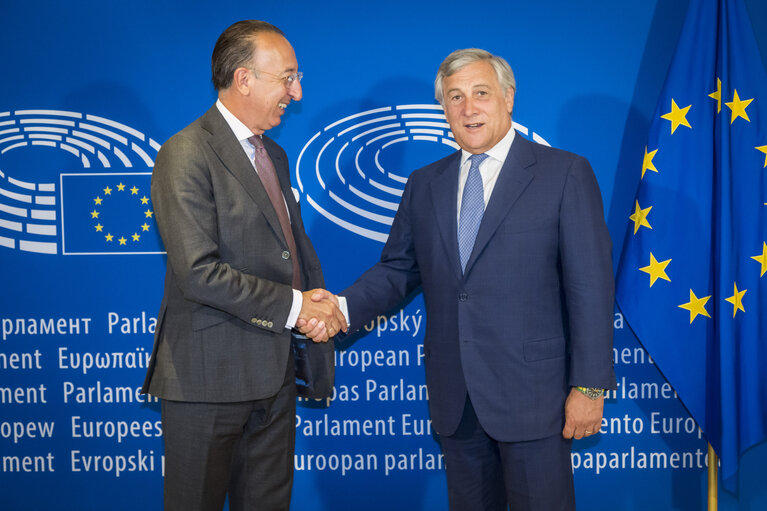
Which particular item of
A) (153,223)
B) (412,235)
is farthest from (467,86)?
(153,223)

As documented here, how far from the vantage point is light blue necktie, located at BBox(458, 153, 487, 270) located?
204 cm

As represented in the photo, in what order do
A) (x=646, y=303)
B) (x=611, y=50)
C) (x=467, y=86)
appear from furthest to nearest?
(x=611, y=50), (x=646, y=303), (x=467, y=86)

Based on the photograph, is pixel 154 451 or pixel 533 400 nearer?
pixel 533 400

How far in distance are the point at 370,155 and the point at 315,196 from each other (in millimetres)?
308

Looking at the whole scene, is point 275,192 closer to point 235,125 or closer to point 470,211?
point 235,125

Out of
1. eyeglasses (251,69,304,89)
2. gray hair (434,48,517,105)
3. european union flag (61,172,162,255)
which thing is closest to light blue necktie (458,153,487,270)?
gray hair (434,48,517,105)

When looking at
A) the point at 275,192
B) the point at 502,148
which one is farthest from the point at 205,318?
the point at 502,148

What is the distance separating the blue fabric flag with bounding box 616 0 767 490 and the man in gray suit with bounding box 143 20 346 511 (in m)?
1.39

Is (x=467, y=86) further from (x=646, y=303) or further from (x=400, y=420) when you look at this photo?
(x=400, y=420)

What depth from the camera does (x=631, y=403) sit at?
9.46ft

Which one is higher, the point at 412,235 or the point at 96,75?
the point at 96,75

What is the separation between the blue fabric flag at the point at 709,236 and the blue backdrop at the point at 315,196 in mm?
249

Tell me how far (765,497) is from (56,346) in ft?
10.9

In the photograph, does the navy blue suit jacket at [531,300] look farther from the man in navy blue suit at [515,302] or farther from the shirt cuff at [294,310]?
the shirt cuff at [294,310]
